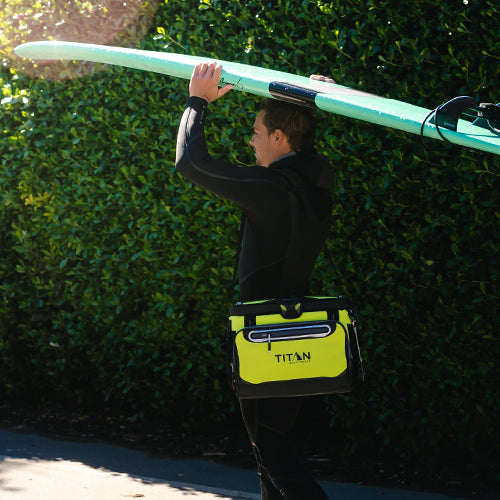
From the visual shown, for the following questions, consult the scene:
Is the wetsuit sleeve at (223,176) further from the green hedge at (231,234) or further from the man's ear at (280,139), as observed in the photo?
the green hedge at (231,234)

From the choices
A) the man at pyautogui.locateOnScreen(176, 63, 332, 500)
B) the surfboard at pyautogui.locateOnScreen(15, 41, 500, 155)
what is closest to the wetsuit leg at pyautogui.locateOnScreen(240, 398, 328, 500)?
the man at pyautogui.locateOnScreen(176, 63, 332, 500)

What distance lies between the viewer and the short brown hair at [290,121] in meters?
3.13

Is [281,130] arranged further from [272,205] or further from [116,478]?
[116,478]

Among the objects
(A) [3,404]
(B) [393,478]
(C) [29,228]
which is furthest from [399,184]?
(A) [3,404]

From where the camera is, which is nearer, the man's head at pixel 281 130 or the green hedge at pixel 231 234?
the man's head at pixel 281 130

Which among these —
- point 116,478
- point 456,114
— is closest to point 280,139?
point 456,114

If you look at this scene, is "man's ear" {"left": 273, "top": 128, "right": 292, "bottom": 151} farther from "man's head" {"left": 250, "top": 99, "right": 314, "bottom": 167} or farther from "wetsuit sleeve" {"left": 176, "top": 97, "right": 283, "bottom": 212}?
"wetsuit sleeve" {"left": 176, "top": 97, "right": 283, "bottom": 212}

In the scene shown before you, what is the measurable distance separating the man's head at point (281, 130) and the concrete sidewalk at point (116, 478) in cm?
221

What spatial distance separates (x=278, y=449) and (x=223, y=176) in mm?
1106

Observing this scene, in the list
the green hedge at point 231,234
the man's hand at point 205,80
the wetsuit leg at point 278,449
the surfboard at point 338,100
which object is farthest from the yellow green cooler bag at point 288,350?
the green hedge at point 231,234

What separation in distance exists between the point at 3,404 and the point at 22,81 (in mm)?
2671

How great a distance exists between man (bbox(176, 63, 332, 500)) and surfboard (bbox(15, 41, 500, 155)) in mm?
139

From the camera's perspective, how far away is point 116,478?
15.2 ft

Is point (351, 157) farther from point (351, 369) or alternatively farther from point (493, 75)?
point (351, 369)
